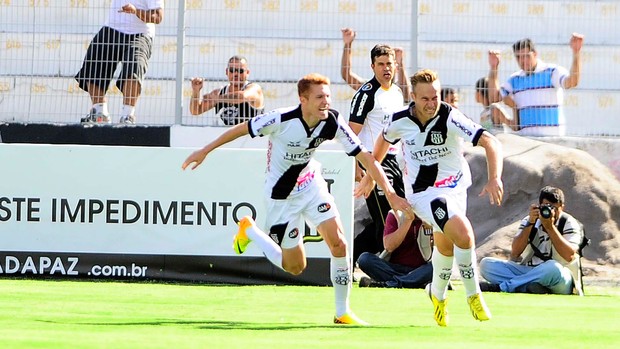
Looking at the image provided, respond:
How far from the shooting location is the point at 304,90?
9.67m

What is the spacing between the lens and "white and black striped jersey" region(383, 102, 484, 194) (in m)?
9.62

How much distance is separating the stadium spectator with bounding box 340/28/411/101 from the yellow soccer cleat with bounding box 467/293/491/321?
6.44 metres

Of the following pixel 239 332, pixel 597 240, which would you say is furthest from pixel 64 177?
pixel 597 240

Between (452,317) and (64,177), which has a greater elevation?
(64,177)

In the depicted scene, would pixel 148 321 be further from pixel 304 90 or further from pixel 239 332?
pixel 304 90

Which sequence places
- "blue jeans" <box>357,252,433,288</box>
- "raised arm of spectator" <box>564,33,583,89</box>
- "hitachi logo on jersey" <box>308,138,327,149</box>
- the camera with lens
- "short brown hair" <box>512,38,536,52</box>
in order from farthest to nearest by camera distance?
"raised arm of spectator" <box>564,33,583,89</box> → "short brown hair" <box>512,38,536,52</box> → "blue jeans" <box>357,252,433,288</box> → the camera with lens → "hitachi logo on jersey" <box>308,138,327,149</box>

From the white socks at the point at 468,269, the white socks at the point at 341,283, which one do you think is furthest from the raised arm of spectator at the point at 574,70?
the white socks at the point at 341,283

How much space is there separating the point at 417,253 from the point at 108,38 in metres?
5.08

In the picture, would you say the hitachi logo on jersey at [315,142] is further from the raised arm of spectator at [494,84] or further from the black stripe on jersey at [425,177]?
the raised arm of spectator at [494,84]

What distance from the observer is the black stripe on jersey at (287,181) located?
33.0ft

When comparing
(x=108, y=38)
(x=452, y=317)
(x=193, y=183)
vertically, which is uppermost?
(x=108, y=38)

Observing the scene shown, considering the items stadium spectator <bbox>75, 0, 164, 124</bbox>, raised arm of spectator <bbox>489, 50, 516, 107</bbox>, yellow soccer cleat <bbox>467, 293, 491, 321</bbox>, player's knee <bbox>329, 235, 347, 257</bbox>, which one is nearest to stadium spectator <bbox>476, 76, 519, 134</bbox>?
raised arm of spectator <bbox>489, 50, 516, 107</bbox>

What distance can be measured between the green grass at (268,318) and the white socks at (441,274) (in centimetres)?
26

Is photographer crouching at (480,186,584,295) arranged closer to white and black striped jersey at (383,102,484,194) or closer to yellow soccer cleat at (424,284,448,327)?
white and black striped jersey at (383,102,484,194)
